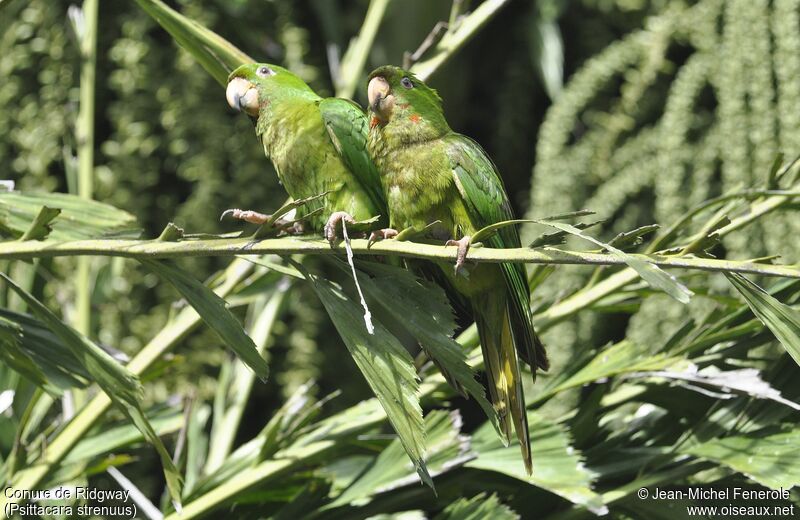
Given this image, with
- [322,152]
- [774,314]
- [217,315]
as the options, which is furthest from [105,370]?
[774,314]

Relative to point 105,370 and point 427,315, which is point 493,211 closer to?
point 427,315

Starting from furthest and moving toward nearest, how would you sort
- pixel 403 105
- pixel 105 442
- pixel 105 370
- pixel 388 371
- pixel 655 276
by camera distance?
1. pixel 105 442
2. pixel 403 105
3. pixel 105 370
4. pixel 388 371
5. pixel 655 276

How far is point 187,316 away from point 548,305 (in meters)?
0.55

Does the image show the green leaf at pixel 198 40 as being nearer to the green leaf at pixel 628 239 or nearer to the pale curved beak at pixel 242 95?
the pale curved beak at pixel 242 95

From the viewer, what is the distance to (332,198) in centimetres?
138

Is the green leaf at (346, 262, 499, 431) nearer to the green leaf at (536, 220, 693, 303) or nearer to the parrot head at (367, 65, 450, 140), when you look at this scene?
the green leaf at (536, 220, 693, 303)

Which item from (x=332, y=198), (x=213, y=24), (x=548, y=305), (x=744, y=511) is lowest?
(x=744, y=511)

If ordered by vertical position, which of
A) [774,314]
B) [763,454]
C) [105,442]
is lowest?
[763,454]

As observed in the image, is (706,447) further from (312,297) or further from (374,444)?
(312,297)

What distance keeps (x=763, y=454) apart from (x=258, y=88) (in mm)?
897

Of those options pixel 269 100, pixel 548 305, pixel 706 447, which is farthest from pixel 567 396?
pixel 269 100

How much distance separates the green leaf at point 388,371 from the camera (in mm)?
932

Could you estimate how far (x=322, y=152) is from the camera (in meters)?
1.39

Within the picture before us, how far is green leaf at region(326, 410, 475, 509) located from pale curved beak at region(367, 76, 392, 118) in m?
0.43
